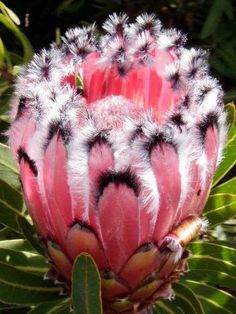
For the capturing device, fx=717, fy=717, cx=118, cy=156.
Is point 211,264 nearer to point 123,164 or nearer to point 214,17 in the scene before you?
point 123,164

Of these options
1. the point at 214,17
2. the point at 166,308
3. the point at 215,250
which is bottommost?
the point at 166,308

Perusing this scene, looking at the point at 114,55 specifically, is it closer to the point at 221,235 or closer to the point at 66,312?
the point at 66,312

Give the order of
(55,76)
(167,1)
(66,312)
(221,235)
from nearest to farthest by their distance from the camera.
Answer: (55,76) < (66,312) < (221,235) < (167,1)

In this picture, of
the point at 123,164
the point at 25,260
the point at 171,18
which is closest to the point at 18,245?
the point at 25,260

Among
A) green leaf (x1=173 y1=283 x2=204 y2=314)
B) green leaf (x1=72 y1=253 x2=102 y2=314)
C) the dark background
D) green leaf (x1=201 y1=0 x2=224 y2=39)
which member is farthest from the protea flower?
green leaf (x1=201 y1=0 x2=224 y2=39)

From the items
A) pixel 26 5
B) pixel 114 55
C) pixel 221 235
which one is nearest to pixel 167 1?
pixel 26 5

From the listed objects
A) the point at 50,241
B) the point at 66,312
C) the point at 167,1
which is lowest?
the point at 66,312
